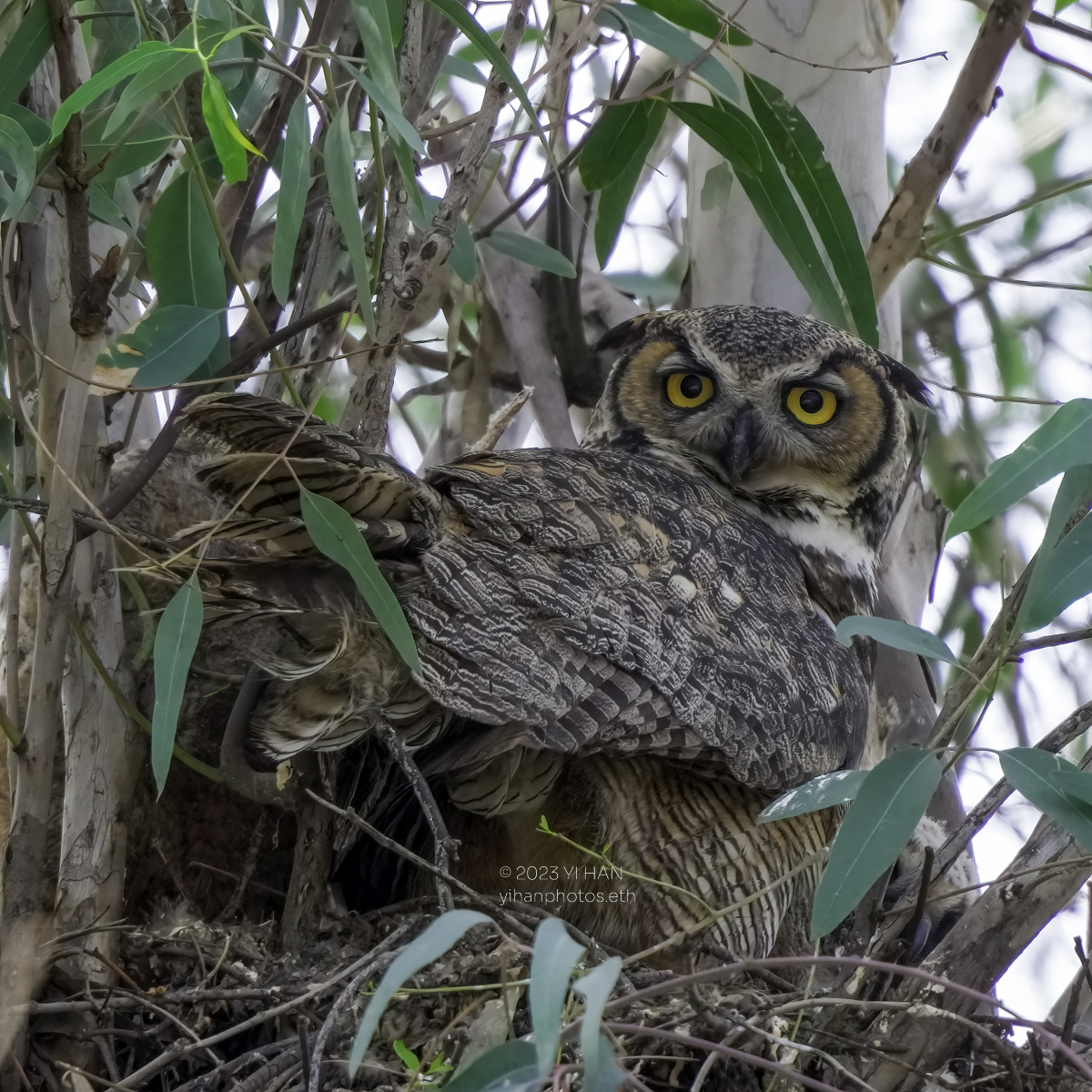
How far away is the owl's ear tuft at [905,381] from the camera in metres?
2.42

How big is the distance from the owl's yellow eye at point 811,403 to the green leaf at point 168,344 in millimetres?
1130

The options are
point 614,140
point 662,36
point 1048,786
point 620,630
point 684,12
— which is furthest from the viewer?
point 614,140

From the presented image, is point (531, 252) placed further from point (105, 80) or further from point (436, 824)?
point (436, 824)

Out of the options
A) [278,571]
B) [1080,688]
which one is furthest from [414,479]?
[1080,688]

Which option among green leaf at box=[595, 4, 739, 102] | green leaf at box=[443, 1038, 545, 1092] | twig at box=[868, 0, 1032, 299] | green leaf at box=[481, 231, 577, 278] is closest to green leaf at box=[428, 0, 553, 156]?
green leaf at box=[595, 4, 739, 102]

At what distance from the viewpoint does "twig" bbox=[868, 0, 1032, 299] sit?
232 cm

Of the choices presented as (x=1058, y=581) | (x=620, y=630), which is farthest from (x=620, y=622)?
(x=1058, y=581)

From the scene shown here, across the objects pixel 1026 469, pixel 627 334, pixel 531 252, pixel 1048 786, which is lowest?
pixel 1048 786

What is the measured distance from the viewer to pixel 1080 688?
337cm

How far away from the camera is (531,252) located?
2.40m

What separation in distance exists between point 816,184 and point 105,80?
1172 millimetres

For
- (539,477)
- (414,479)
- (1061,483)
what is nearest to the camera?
(1061,483)

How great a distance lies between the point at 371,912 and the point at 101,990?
0.39m

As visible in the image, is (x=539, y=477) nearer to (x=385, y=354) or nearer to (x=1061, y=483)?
(x=385, y=354)
